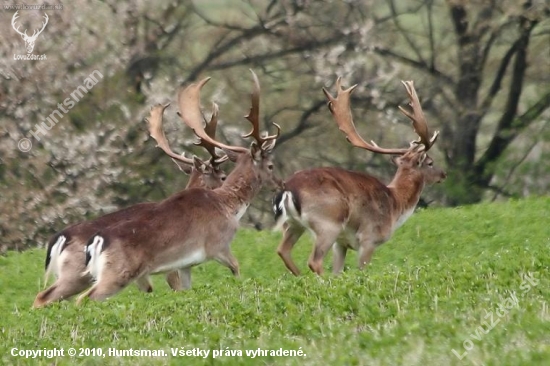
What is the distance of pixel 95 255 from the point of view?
1327 cm

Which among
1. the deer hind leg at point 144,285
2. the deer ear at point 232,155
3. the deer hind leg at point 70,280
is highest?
the deer ear at point 232,155

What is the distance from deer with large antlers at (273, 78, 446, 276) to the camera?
1499 centimetres

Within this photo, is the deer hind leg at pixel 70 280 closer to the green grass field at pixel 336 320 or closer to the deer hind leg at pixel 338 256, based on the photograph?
the green grass field at pixel 336 320

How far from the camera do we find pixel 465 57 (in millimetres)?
29328

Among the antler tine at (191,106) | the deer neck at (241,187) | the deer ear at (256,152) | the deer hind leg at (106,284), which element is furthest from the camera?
the antler tine at (191,106)

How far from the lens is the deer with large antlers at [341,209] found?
14992 millimetres

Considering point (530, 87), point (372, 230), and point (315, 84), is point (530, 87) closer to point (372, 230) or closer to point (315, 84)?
point (315, 84)

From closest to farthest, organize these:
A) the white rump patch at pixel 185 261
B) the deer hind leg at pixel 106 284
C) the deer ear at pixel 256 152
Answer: the deer hind leg at pixel 106 284 < the white rump patch at pixel 185 261 < the deer ear at pixel 256 152

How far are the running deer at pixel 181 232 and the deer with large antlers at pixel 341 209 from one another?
1.91ft

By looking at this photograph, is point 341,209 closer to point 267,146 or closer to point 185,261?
point 267,146

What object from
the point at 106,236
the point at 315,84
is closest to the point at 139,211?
the point at 106,236

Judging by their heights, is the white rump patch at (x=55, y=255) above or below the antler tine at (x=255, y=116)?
below

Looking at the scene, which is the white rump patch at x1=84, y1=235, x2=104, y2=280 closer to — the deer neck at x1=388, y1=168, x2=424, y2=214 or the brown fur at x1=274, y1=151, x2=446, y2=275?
the brown fur at x1=274, y1=151, x2=446, y2=275

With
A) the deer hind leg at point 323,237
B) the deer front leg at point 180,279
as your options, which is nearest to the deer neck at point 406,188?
the deer hind leg at point 323,237
